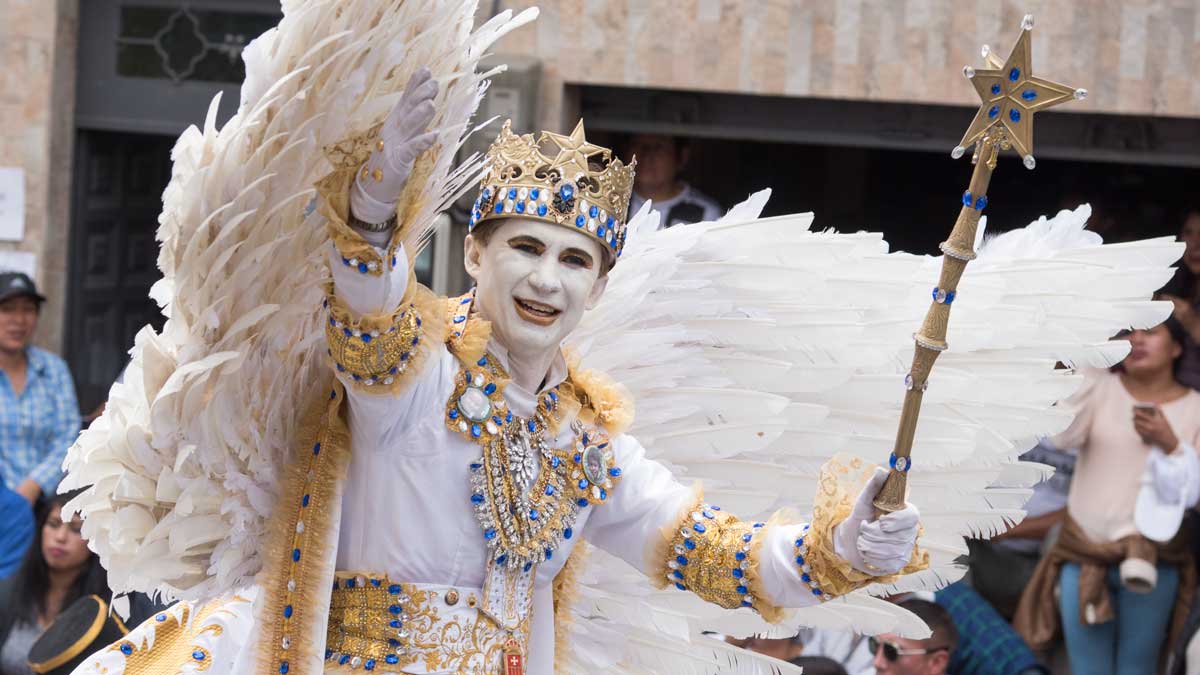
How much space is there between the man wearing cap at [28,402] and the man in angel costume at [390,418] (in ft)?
10.0

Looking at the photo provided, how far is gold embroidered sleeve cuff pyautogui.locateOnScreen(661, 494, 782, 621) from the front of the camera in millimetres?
3424

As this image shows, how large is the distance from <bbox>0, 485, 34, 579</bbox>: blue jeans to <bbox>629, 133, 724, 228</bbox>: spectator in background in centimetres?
239

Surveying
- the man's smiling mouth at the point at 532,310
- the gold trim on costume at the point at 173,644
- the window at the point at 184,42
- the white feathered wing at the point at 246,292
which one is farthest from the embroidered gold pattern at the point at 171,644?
the window at the point at 184,42

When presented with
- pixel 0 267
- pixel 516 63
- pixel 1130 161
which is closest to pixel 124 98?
pixel 0 267

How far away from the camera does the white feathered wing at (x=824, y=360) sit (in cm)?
395

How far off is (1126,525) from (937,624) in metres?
1.00

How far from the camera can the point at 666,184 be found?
7027 millimetres

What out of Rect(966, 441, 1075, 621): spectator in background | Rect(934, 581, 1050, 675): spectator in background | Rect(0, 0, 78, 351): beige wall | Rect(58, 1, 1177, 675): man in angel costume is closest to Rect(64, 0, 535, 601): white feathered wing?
Rect(58, 1, 1177, 675): man in angel costume

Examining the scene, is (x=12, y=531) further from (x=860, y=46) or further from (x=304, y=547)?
(x=860, y=46)

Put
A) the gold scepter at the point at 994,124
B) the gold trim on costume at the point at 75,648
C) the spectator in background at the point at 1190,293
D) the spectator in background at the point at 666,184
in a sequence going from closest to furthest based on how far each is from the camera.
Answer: the gold scepter at the point at 994,124 → the gold trim on costume at the point at 75,648 → the spectator in background at the point at 1190,293 → the spectator in background at the point at 666,184

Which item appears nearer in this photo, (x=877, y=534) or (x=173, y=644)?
(x=877, y=534)

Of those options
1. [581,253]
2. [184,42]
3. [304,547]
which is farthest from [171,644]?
[184,42]

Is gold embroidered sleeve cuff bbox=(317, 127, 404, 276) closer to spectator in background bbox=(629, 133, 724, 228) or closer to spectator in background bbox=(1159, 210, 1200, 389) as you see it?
spectator in background bbox=(629, 133, 724, 228)

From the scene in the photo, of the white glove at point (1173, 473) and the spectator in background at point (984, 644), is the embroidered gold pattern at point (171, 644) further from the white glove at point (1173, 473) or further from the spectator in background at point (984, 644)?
the white glove at point (1173, 473)
